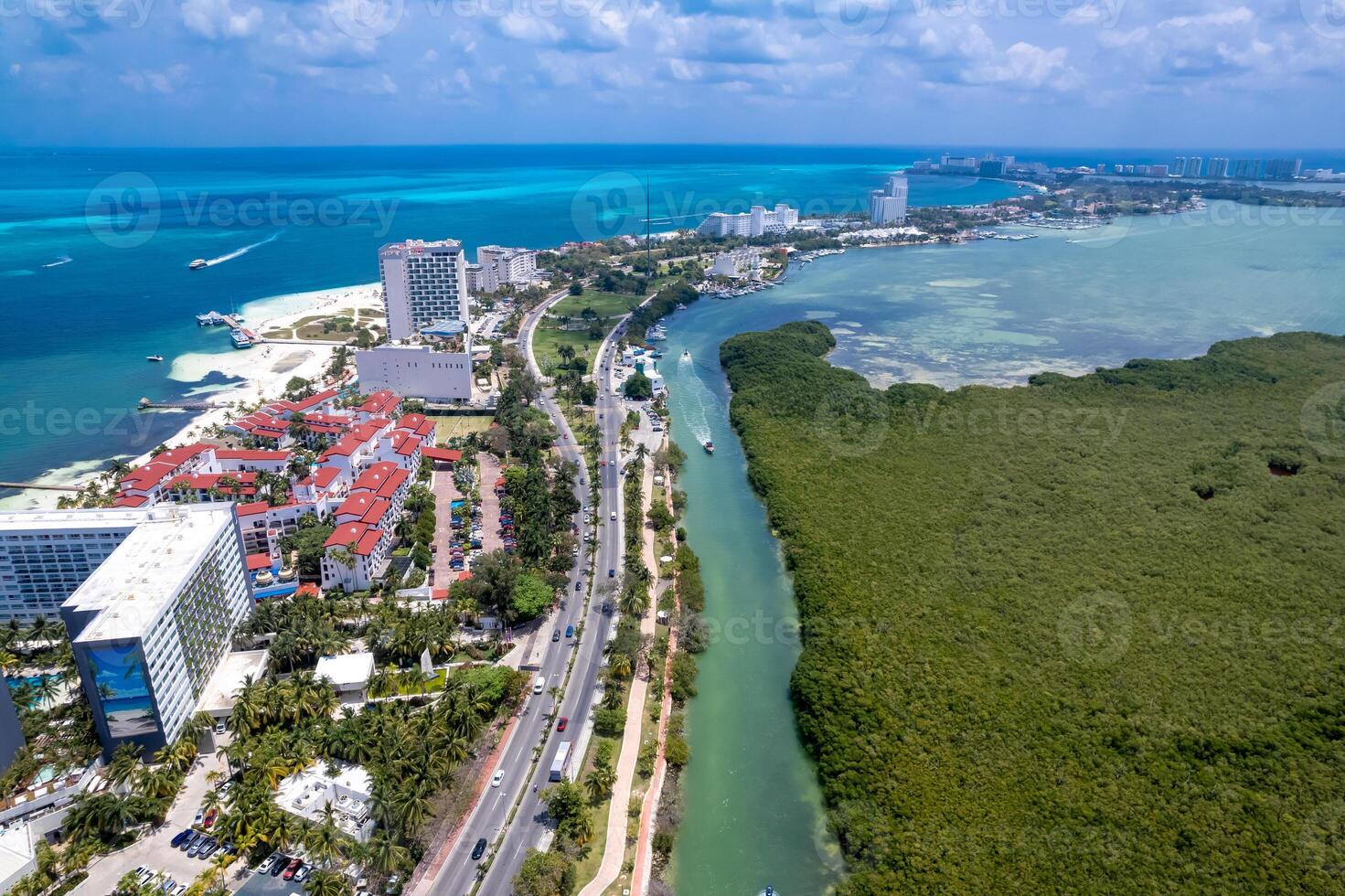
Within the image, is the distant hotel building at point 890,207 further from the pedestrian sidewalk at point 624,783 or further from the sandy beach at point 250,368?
the pedestrian sidewalk at point 624,783

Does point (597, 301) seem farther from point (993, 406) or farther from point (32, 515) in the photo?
point (32, 515)

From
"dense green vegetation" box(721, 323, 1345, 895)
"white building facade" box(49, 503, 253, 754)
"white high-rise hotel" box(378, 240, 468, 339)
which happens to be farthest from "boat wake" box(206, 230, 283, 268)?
"white building facade" box(49, 503, 253, 754)

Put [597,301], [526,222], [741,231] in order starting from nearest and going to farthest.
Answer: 1. [597,301]
2. [741,231]
3. [526,222]

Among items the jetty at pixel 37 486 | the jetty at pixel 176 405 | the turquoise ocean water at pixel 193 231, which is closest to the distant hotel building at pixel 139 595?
the jetty at pixel 37 486

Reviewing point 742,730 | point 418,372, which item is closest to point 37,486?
point 418,372

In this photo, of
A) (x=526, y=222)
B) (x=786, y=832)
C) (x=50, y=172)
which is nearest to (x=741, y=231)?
(x=526, y=222)

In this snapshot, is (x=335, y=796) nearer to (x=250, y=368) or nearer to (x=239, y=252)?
(x=250, y=368)
